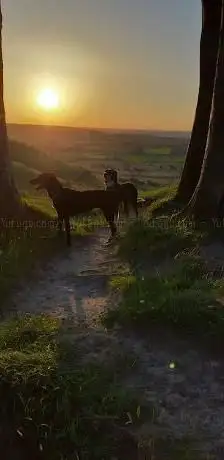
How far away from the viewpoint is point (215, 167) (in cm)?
1053

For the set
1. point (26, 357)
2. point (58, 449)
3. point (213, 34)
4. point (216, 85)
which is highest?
point (213, 34)

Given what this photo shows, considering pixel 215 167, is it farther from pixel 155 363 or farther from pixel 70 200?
pixel 155 363

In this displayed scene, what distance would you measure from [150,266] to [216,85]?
3.98 meters

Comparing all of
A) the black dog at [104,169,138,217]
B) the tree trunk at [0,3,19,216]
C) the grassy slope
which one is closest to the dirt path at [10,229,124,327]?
the grassy slope

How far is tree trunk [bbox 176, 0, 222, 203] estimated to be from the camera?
13.6 metres

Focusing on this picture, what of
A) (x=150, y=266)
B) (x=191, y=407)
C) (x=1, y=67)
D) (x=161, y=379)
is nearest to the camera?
(x=191, y=407)

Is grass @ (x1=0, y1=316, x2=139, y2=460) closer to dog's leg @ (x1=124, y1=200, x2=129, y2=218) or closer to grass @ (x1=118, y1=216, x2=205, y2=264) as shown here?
grass @ (x1=118, y1=216, x2=205, y2=264)

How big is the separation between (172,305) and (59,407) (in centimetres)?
210

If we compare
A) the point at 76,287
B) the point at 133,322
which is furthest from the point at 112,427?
the point at 76,287

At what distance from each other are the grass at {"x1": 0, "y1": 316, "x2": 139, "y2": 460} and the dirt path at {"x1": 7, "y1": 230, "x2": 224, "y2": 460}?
0.24 meters

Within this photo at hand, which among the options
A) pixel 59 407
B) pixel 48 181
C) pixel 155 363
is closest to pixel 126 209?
pixel 48 181

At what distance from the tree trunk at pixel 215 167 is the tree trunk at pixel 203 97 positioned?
2813 mm

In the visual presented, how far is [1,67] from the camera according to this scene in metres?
11.3

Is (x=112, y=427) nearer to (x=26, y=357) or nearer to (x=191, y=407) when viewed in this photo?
(x=191, y=407)
